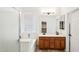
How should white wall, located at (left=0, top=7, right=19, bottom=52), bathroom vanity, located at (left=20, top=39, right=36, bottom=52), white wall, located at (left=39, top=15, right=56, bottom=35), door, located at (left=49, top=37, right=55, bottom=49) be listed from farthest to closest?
door, located at (left=49, top=37, right=55, bottom=49)
white wall, located at (left=39, top=15, right=56, bottom=35)
bathroom vanity, located at (left=20, top=39, right=36, bottom=52)
white wall, located at (left=0, top=7, right=19, bottom=52)

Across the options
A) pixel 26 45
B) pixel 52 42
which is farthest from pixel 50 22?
pixel 26 45

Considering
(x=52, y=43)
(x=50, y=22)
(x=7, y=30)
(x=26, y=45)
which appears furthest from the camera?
(x=52, y=43)

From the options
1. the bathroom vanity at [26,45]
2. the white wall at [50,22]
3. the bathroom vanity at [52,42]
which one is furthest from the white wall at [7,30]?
the bathroom vanity at [52,42]

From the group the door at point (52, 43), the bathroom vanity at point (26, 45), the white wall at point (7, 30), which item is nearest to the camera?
the white wall at point (7, 30)

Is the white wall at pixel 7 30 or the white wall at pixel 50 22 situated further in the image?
the white wall at pixel 50 22

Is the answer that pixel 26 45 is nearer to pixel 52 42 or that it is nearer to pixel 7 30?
pixel 7 30

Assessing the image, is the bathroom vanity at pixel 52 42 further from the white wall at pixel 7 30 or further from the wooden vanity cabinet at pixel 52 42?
the white wall at pixel 7 30

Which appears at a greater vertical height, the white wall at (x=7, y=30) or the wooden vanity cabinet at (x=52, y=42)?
the white wall at (x=7, y=30)

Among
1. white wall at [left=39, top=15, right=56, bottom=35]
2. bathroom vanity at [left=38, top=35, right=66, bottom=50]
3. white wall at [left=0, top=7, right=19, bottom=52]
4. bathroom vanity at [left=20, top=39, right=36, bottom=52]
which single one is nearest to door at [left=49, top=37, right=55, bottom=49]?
bathroom vanity at [left=38, top=35, right=66, bottom=50]

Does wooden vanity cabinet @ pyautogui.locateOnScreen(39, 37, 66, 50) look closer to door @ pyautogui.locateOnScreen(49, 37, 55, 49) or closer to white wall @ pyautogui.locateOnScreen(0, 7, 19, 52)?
door @ pyautogui.locateOnScreen(49, 37, 55, 49)

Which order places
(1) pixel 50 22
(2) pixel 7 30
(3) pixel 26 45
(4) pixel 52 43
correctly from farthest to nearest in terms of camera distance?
(4) pixel 52 43
(1) pixel 50 22
(3) pixel 26 45
(2) pixel 7 30
